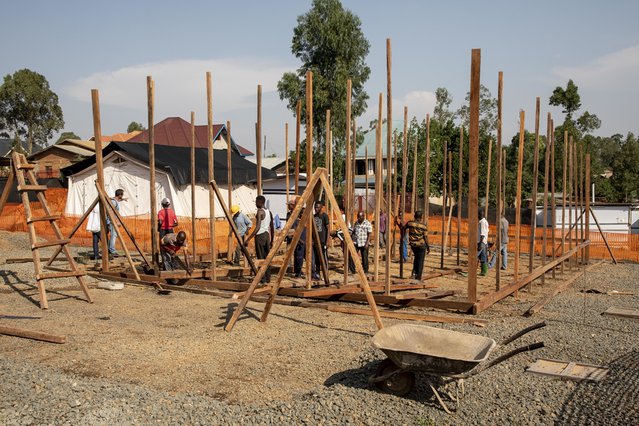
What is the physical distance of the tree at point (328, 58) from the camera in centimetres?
3700

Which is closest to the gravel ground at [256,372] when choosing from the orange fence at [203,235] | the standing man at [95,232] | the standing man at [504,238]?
the standing man at [95,232]

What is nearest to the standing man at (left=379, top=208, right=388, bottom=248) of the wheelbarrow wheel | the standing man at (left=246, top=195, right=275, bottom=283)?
the standing man at (left=246, top=195, right=275, bottom=283)

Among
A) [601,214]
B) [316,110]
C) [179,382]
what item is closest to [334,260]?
[179,382]

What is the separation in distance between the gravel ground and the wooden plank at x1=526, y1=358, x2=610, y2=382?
11 cm

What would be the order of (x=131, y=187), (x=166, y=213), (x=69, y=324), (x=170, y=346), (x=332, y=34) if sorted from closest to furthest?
(x=170, y=346) < (x=69, y=324) < (x=166, y=213) < (x=131, y=187) < (x=332, y=34)

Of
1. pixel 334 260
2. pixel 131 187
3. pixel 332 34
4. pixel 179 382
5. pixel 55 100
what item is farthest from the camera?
pixel 55 100

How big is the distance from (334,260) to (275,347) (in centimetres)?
884

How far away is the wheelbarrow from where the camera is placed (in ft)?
17.1

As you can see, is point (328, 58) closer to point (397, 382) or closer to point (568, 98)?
point (568, 98)

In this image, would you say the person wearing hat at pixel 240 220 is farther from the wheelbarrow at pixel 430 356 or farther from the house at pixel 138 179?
the house at pixel 138 179

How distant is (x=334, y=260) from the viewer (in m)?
16.0

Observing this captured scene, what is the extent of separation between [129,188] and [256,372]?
65.3ft

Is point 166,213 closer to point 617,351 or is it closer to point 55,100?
point 617,351

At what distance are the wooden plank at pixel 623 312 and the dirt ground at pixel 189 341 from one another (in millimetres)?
1532
